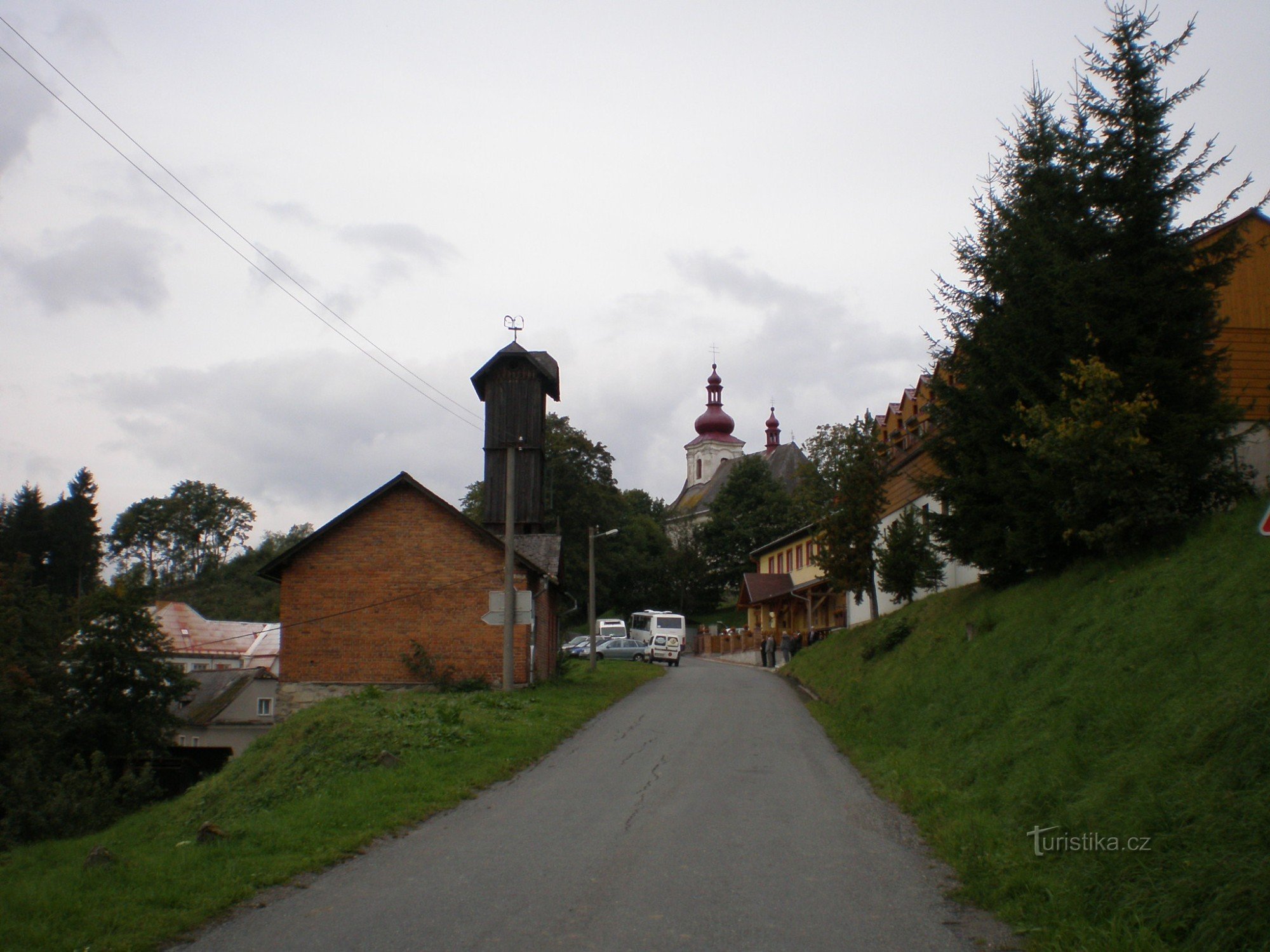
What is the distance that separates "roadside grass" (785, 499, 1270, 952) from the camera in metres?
5.56

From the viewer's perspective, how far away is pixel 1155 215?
15.7 m

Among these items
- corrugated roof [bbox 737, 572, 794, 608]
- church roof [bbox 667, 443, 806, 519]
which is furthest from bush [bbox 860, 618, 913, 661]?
church roof [bbox 667, 443, 806, 519]

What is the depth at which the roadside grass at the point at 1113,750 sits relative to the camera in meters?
5.56

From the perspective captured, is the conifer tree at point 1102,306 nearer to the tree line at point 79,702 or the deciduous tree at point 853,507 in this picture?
the deciduous tree at point 853,507

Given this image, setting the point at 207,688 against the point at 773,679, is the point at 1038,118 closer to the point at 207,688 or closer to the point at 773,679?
the point at 773,679

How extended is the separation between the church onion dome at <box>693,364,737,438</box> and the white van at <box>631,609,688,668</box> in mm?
57822

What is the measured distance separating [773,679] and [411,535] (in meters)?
13.0

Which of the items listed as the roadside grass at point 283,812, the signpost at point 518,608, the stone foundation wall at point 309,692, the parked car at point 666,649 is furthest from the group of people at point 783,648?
the signpost at point 518,608

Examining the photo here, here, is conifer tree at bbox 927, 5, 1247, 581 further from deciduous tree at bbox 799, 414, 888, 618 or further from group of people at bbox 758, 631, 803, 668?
group of people at bbox 758, 631, 803, 668

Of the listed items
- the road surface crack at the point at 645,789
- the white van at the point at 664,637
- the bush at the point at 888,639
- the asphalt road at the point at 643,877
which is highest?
the white van at the point at 664,637

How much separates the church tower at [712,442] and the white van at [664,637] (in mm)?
55665

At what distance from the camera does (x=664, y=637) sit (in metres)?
46.2

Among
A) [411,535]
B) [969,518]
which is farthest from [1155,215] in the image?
[411,535]

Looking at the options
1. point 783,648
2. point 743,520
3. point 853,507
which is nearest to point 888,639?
point 853,507
